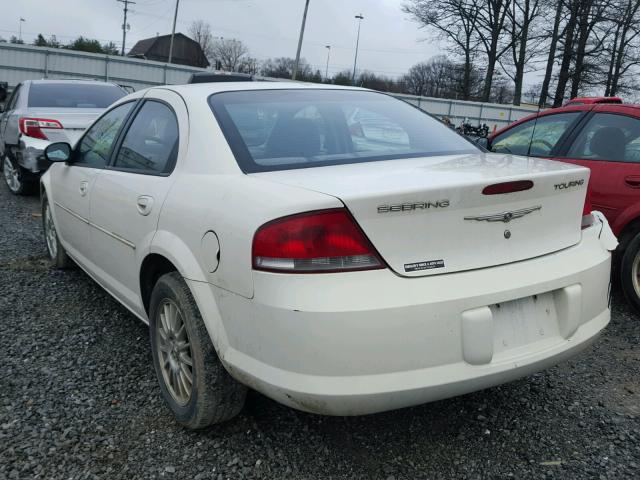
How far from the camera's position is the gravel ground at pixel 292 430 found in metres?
2.32

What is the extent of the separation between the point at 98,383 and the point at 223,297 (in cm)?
124

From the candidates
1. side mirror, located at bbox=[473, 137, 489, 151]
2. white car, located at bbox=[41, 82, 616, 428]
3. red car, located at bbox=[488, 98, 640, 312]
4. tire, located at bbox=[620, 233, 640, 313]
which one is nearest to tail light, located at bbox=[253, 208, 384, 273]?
white car, located at bbox=[41, 82, 616, 428]

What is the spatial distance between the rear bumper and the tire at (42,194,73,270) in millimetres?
2943

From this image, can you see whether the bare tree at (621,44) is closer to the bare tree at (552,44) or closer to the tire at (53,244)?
the bare tree at (552,44)

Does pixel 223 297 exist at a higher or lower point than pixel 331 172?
lower

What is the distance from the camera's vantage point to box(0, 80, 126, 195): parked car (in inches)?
294

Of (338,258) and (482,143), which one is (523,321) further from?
(482,143)

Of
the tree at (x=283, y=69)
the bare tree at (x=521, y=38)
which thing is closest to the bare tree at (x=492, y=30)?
the bare tree at (x=521, y=38)

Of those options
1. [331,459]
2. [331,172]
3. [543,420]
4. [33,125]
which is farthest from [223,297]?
[33,125]

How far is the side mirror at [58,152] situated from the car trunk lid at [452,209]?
2.21m

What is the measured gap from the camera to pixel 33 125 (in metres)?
7.45

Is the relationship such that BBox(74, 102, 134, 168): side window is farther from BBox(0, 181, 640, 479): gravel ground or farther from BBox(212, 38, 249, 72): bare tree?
BBox(212, 38, 249, 72): bare tree

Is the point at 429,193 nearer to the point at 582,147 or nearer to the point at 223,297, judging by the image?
the point at 223,297

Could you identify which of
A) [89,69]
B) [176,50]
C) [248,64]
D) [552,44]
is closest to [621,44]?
[552,44]
